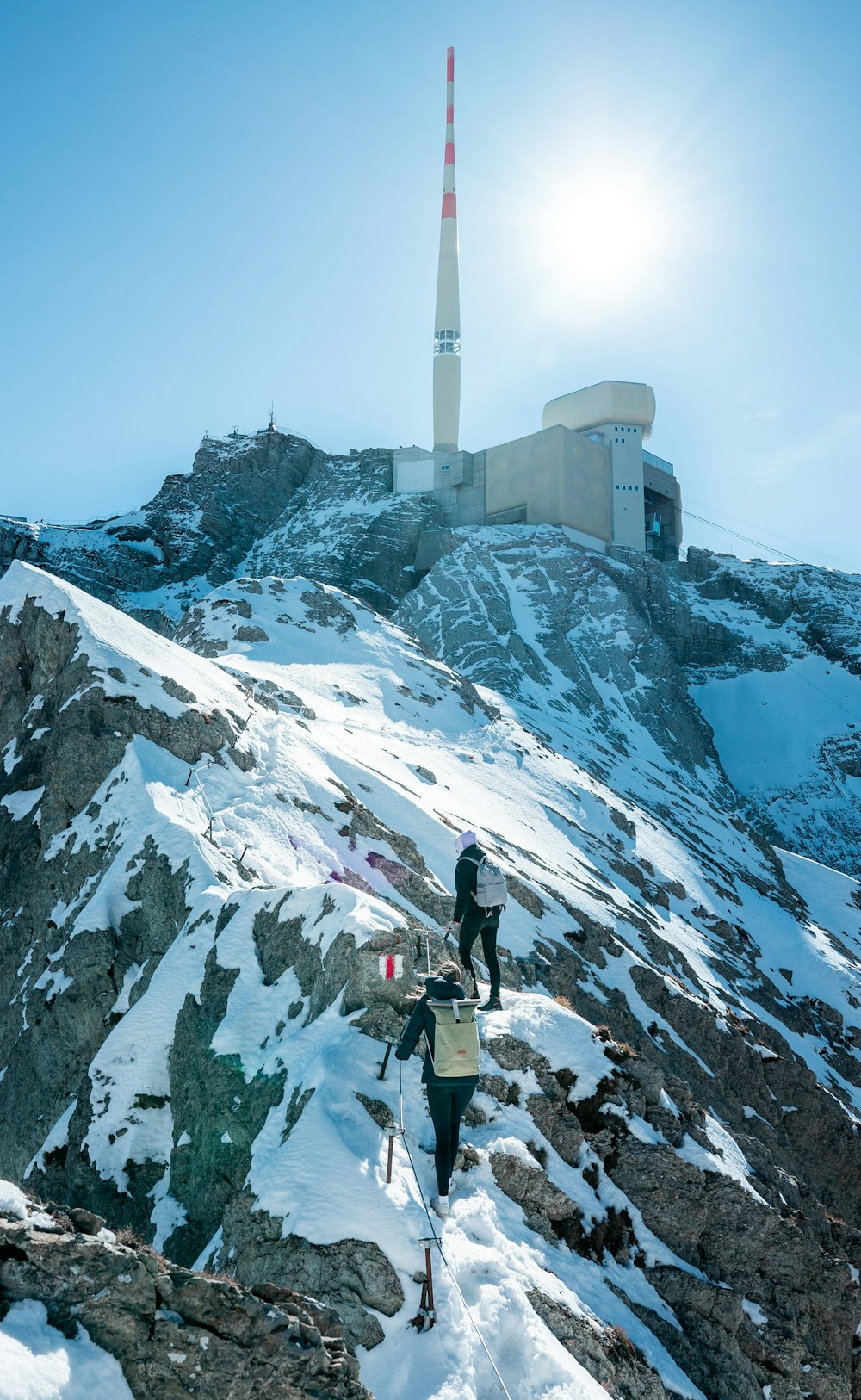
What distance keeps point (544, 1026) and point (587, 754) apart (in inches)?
2187

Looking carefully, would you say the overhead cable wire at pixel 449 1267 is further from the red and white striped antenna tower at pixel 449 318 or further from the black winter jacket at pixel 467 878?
the red and white striped antenna tower at pixel 449 318

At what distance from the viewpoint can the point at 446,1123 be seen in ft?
29.9

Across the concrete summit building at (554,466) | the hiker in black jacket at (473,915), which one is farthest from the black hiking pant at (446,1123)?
the concrete summit building at (554,466)

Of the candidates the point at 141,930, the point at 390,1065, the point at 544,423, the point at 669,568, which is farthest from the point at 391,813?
the point at 544,423

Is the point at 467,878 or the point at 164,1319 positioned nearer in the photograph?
the point at 164,1319

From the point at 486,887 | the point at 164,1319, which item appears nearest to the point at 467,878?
the point at 486,887

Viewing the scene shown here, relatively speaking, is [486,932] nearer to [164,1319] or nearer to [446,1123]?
[446,1123]

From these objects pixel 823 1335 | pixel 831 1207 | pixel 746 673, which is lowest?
pixel 831 1207

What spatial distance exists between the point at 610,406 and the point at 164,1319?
4875 inches

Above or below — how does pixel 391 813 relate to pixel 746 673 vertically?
below

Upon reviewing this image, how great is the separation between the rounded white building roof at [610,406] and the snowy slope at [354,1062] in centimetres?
9516

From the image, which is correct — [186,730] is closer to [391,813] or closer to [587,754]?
[391,813]

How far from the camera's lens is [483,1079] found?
11.6 metres

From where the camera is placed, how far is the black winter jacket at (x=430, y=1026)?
30.0ft
